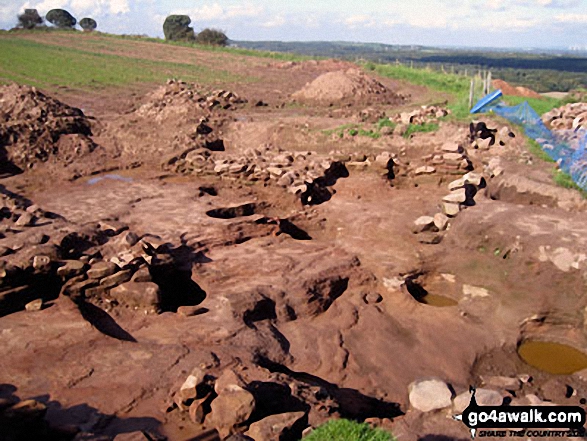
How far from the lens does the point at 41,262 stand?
673 centimetres

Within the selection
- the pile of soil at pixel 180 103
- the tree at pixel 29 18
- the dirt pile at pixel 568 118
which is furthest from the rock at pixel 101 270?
the tree at pixel 29 18

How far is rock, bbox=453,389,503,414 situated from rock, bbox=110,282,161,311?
13.1 feet

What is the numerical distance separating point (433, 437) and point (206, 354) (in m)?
2.56

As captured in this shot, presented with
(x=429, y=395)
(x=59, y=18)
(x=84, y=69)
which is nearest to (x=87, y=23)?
(x=59, y=18)

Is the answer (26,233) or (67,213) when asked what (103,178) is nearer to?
(67,213)

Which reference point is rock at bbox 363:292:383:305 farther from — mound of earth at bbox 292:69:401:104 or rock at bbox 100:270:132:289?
mound of earth at bbox 292:69:401:104

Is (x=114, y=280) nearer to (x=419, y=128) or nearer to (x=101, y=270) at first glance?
(x=101, y=270)

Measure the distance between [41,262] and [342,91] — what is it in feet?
50.4

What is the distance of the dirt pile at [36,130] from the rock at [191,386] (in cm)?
996

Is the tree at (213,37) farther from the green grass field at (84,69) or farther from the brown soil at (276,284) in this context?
the brown soil at (276,284)

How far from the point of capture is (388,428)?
15.5 ft

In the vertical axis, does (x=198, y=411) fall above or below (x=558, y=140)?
below

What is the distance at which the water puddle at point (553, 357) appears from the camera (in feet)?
22.3

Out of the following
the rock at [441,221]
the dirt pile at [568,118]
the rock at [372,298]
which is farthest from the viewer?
the dirt pile at [568,118]
